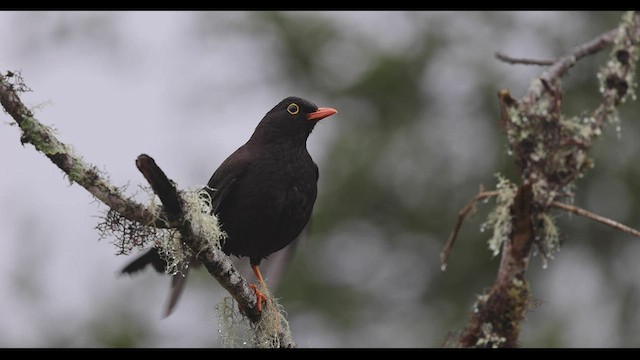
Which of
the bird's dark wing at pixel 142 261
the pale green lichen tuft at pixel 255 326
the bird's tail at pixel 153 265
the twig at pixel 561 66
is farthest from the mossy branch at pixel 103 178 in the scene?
the twig at pixel 561 66

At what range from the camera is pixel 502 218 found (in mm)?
5543

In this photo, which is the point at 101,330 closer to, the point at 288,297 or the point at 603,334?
the point at 288,297

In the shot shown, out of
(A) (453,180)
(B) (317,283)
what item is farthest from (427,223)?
(B) (317,283)

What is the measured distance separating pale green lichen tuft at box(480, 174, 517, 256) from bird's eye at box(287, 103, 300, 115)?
162 centimetres

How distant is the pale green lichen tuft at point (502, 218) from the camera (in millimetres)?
5299

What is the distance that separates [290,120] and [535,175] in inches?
77.7

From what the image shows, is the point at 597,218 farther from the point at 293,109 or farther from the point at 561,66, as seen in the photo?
the point at 293,109

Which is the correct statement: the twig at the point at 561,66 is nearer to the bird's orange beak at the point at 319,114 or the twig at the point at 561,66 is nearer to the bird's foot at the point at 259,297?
the bird's orange beak at the point at 319,114

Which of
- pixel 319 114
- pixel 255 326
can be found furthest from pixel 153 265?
pixel 319 114

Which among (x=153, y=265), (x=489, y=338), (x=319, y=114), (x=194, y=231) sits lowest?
(x=489, y=338)

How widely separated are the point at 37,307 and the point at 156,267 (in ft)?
29.2

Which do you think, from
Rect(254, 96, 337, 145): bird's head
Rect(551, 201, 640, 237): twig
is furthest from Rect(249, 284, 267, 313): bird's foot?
Rect(551, 201, 640, 237): twig

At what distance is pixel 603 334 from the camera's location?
44.6 ft

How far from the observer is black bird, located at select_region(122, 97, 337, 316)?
20.1 ft
